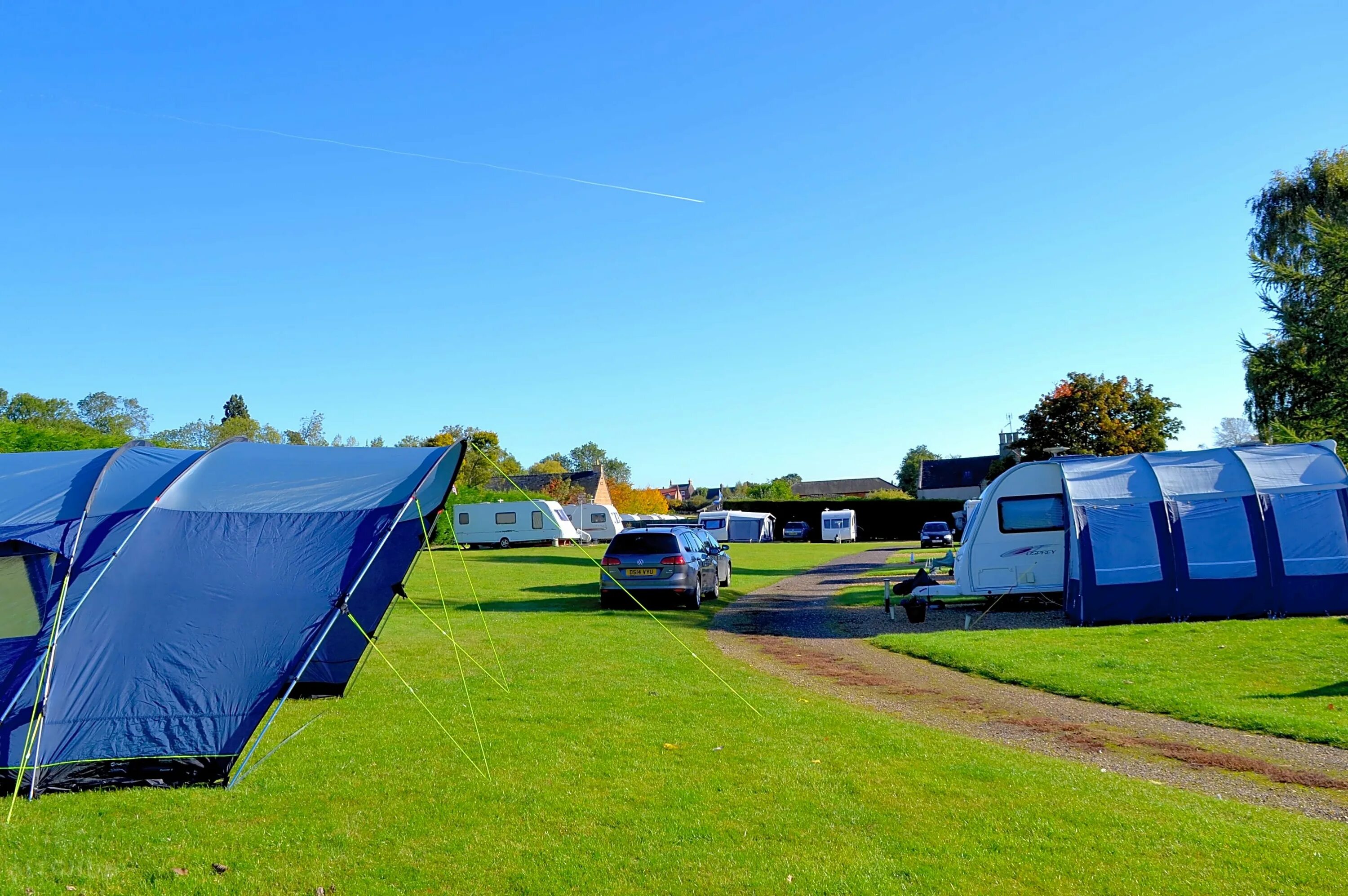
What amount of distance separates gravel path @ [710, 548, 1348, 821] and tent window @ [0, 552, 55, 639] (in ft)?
22.9

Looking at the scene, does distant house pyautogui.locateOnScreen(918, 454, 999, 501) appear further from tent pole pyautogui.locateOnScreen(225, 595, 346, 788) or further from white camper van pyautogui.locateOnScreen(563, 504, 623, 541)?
tent pole pyautogui.locateOnScreen(225, 595, 346, 788)

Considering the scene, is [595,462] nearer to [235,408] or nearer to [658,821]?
[235,408]

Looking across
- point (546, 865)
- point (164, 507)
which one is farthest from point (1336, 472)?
point (164, 507)

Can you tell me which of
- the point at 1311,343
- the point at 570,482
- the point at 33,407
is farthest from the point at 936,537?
the point at 33,407

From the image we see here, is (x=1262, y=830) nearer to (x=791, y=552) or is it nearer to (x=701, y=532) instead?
(x=701, y=532)

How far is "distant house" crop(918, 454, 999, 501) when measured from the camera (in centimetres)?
8325

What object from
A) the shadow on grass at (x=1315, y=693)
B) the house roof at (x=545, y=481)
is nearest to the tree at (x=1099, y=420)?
the shadow on grass at (x=1315, y=693)

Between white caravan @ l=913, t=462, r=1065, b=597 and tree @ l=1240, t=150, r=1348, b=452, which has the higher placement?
tree @ l=1240, t=150, r=1348, b=452

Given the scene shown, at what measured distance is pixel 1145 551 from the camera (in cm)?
1460

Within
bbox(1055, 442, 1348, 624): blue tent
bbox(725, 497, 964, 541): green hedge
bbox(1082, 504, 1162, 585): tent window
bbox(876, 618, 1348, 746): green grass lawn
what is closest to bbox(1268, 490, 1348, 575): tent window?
bbox(1055, 442, 1348, 624): blue tent

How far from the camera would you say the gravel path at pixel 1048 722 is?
6.44 metres

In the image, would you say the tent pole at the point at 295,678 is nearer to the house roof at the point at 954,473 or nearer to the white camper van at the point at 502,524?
the white camper van at the point at 502,524

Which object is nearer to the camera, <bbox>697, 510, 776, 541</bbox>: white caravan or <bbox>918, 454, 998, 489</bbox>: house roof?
<bbox>697, 510, 776, 541</bbox>: white caravan

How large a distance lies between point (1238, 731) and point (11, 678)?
9347mm
